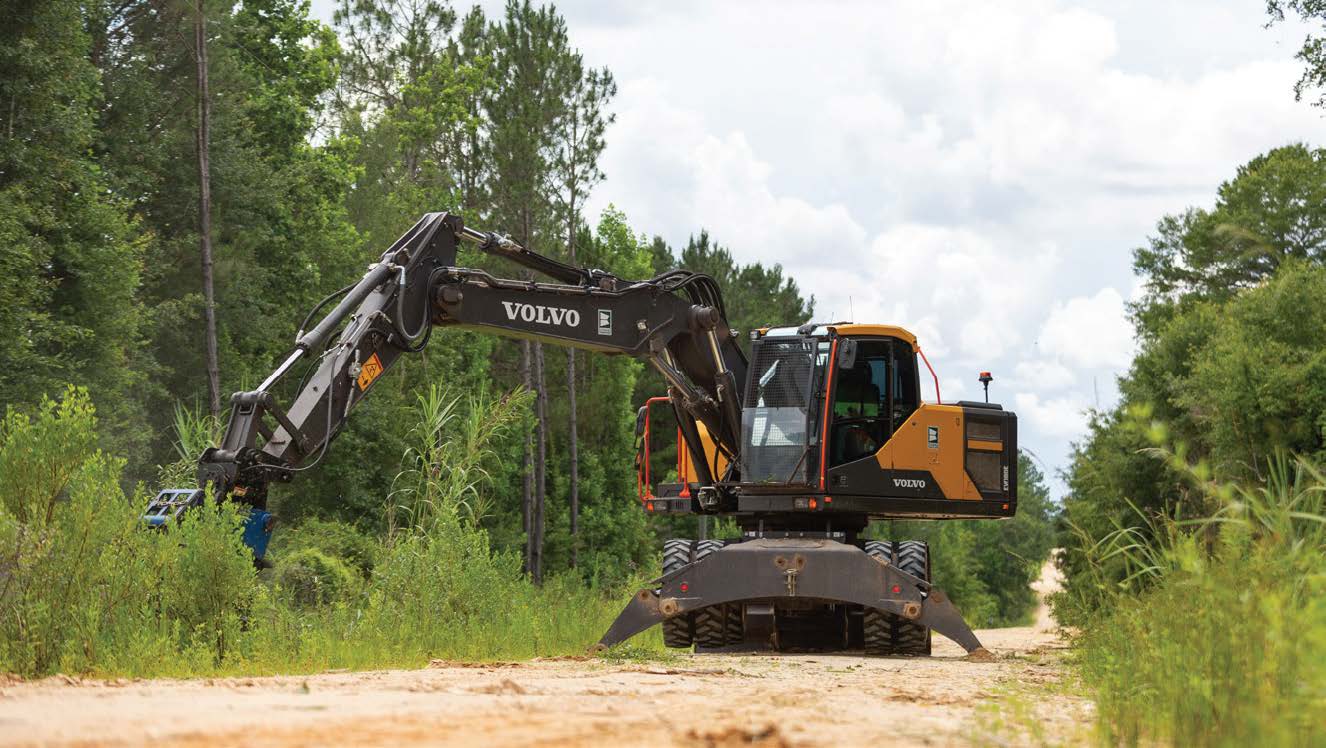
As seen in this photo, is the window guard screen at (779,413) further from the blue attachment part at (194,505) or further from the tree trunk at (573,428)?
the tree trunk at (573,428)

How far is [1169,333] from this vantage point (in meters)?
40.5

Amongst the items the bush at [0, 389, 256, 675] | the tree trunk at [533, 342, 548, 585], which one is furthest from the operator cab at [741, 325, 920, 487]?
the tree trunk at [533, 342, 548, 585]

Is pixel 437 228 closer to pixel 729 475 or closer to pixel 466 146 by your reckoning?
pixel 729 475

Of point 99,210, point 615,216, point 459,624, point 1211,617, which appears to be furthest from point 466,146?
point 1211,617

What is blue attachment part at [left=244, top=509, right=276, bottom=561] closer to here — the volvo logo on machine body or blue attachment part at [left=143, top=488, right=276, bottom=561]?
blue attachment part at [left=143, top=488, right=276, bottom=561]

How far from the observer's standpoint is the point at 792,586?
15055mm

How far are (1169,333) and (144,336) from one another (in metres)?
26.4

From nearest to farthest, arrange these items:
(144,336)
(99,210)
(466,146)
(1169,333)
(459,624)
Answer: (459,624)
(99,210)
(144,336)
(1169,333)
(466,146)

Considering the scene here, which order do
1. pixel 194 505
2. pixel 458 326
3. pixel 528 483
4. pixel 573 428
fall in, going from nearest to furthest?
1. pixel 194 505
2. pixel 458 326
3. pixel 528 483
4. pixel 573 428

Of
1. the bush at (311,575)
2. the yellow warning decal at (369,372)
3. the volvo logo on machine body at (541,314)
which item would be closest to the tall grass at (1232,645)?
the yellow warning decal at (369,372)

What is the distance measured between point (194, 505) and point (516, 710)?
19.7ft

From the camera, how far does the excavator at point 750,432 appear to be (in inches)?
552

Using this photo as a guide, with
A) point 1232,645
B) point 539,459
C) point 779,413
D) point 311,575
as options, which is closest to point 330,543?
point 311,575

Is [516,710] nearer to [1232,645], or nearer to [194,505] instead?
[1232,645]
